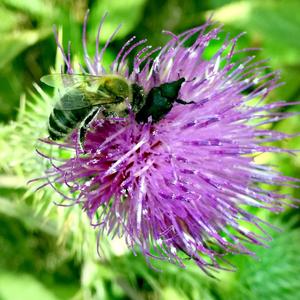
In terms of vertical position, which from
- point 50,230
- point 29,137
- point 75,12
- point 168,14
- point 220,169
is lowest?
point 50,230

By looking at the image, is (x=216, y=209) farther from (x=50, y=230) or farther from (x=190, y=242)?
(x=50, y=230)

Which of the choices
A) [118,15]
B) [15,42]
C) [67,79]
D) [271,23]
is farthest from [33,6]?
[271,23]

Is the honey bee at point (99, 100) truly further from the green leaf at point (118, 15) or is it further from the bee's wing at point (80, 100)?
the green leaf at point (118, 15)

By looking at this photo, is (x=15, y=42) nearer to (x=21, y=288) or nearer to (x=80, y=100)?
(x=80, y=100)

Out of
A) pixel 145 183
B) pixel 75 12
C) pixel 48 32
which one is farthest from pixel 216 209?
pixel 75 12

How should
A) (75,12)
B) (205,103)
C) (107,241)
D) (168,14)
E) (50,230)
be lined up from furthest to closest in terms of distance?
(168,14) < (75,12) < (50,230) < (107,241) < (205,103)

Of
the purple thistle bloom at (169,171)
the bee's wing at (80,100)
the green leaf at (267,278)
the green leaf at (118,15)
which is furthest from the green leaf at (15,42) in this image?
the green leaf at (267,278)

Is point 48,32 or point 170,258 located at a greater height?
point 48,32
